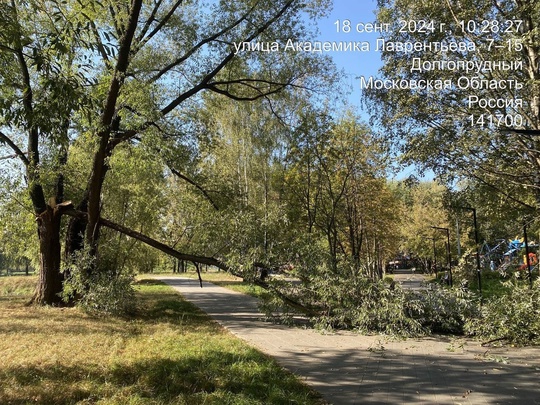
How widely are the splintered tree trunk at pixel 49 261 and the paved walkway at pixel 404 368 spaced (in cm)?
607

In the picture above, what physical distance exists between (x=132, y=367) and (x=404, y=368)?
12.7 ft

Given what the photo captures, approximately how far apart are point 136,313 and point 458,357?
8020mm

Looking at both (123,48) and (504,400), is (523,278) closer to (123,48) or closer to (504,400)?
(504,400)

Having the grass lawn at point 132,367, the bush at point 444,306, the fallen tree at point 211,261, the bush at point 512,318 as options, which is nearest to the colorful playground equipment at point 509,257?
the bush at point 512,318

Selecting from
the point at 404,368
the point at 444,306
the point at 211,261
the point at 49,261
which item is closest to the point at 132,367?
the point at 404,368

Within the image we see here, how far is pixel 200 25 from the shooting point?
43.1 feet

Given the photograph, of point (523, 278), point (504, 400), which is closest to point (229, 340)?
point (504, 400)

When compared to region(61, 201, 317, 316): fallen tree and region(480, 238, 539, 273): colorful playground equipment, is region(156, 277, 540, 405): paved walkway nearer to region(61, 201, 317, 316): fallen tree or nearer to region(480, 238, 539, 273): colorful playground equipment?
region(61, 201, 317, 316): fallen tree

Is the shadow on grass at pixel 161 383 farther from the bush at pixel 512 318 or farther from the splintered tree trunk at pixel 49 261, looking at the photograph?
the splintered tree trunk at pixel 49 261

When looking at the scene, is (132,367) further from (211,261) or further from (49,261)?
(49,261)

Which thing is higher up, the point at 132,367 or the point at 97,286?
the point at 97,286

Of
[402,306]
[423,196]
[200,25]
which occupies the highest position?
[200,25]

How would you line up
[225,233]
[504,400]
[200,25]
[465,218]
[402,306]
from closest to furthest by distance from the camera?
[504,400], [402,306], [225,233], [200,25], [465,218]

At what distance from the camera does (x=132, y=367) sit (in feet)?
18.8
